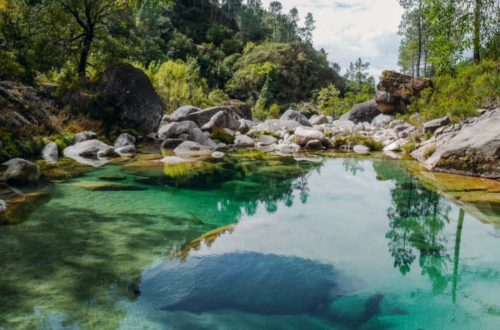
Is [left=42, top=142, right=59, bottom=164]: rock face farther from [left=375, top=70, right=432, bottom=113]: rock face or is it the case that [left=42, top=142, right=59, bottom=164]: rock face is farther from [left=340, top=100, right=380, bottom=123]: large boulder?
[left=375, top=70, right=432, bottom=113]: rock face

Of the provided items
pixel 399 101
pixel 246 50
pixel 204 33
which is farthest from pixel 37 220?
pixel 204 33

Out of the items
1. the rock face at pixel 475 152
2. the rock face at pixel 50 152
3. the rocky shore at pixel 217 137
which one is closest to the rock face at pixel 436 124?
the rocky shore at pixel 217 137

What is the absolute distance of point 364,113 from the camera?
31.3 meters

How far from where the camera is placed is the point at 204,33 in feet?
213

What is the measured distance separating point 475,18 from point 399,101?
899 inches

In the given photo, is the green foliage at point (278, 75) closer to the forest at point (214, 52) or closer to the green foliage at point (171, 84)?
the forest at point (214, 52)

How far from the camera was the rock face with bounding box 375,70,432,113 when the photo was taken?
2872 centimetres

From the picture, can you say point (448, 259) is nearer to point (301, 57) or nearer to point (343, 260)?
point (343, 260)

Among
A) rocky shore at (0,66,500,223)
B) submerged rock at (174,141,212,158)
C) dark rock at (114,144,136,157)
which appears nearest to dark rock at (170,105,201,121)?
rocky shore at (0,66,500,223)

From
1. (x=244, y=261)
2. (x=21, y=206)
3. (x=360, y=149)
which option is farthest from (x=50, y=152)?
(x=360, y=149)

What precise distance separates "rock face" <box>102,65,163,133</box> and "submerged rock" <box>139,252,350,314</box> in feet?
47.8

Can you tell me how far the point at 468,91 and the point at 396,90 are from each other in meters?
11.0

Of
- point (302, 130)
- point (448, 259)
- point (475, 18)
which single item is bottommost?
point (448, 259)

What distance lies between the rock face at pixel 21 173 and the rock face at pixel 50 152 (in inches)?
119
